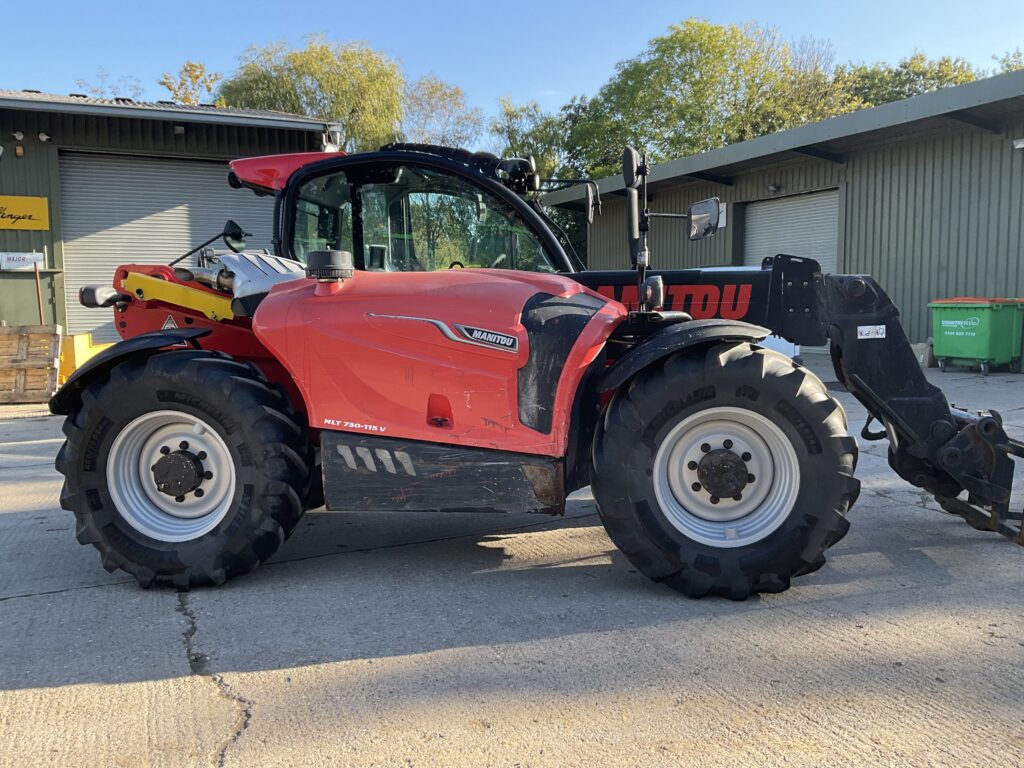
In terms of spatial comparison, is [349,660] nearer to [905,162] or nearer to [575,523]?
[575,523]

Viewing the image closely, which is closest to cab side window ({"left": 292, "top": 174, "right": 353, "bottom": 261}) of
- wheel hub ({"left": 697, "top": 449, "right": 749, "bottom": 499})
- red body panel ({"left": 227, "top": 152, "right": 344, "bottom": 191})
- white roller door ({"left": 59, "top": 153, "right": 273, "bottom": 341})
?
red body panel ({"left": 227, "top": 152, "right": 344, "bottom": 191})

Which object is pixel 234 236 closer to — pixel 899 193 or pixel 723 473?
pixel 723 473

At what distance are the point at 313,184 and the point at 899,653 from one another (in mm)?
3933

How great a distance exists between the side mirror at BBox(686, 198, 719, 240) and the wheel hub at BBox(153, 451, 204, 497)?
8.76 ft

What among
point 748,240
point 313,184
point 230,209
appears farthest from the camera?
point 748,240

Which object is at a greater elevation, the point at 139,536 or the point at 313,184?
the point at 313,184


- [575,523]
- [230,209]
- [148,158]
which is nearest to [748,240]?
[230,209]

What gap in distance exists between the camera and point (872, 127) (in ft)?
45.0

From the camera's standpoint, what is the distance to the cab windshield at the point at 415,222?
433cm

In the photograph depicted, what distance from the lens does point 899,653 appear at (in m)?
2.85

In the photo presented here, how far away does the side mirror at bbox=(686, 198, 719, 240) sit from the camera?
3432 millimetres

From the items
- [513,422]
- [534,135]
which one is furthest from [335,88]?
[513,422]

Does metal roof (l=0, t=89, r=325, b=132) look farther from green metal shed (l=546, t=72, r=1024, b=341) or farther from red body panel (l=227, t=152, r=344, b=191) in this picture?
red body panel (l=227, t=152, r=344, b=191)

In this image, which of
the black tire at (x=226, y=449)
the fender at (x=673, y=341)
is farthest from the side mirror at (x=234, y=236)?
the fender at (x=673, y=341)
